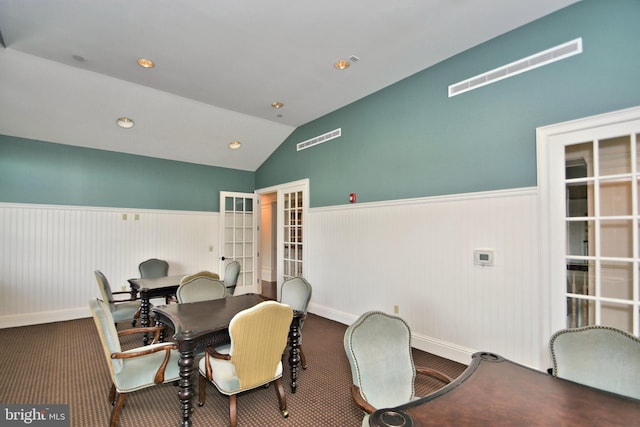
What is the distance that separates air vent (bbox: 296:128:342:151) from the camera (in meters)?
5.11

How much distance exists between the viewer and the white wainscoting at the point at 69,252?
4.61 metres

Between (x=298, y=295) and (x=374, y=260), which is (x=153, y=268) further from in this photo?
(x=374, y=260)

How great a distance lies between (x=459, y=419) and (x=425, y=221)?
9.00 ft

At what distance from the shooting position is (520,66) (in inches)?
120

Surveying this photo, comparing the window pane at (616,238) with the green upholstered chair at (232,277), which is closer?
the window pane at (616,238)

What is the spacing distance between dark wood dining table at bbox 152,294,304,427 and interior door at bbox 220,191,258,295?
329 centimetres

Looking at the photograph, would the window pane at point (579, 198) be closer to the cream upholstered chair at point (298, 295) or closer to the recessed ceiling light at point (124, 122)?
the cream upholstered chair at point (298, 295)

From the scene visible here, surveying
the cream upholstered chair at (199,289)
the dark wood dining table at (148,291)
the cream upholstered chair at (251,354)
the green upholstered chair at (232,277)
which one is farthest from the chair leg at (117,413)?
the green upholstered chair at (232,277)

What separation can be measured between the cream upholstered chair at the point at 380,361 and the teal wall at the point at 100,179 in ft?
17.5

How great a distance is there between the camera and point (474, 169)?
3.38 m

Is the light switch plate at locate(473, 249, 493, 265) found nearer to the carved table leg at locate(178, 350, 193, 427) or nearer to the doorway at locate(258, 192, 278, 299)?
the carved table leg at locate(178, 350, 193, 427)

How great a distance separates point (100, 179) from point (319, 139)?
395cm

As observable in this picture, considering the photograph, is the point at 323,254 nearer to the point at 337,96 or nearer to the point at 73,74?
the point at 337,96

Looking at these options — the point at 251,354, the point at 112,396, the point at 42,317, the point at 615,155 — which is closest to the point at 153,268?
the point at 42,317
